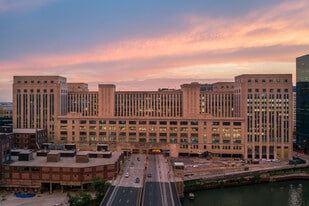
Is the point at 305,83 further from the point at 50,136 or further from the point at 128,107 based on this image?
the point at 50,136

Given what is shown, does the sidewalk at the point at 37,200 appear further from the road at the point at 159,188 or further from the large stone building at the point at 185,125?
the large stone building at the point at 185,125

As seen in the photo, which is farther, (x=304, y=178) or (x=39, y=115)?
(x=39, y=115)

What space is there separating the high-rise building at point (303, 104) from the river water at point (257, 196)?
43034mm

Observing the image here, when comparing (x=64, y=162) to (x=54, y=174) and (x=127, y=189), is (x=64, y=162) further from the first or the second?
(x=127, y=189)

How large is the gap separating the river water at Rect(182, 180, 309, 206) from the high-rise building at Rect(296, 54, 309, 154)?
141 feet

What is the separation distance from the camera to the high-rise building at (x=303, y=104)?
4963 inches

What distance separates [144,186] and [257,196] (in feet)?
101

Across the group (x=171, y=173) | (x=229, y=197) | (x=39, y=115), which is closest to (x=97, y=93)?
(x=39, y=115)

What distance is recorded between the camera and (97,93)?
503 ft

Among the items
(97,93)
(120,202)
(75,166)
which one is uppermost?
(97,93)

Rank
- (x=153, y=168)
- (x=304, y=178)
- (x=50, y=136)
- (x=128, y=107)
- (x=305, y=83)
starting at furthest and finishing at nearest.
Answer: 1. (x=128, y=107)
2. (x=305, y=83)
3. (x=50, y=136)
4. (x=304, y=178)
5. (x=153, y=168)

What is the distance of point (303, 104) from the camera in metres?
130

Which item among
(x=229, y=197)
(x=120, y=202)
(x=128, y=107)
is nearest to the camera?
(x=120, y=202)

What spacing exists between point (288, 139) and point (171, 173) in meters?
54.3
